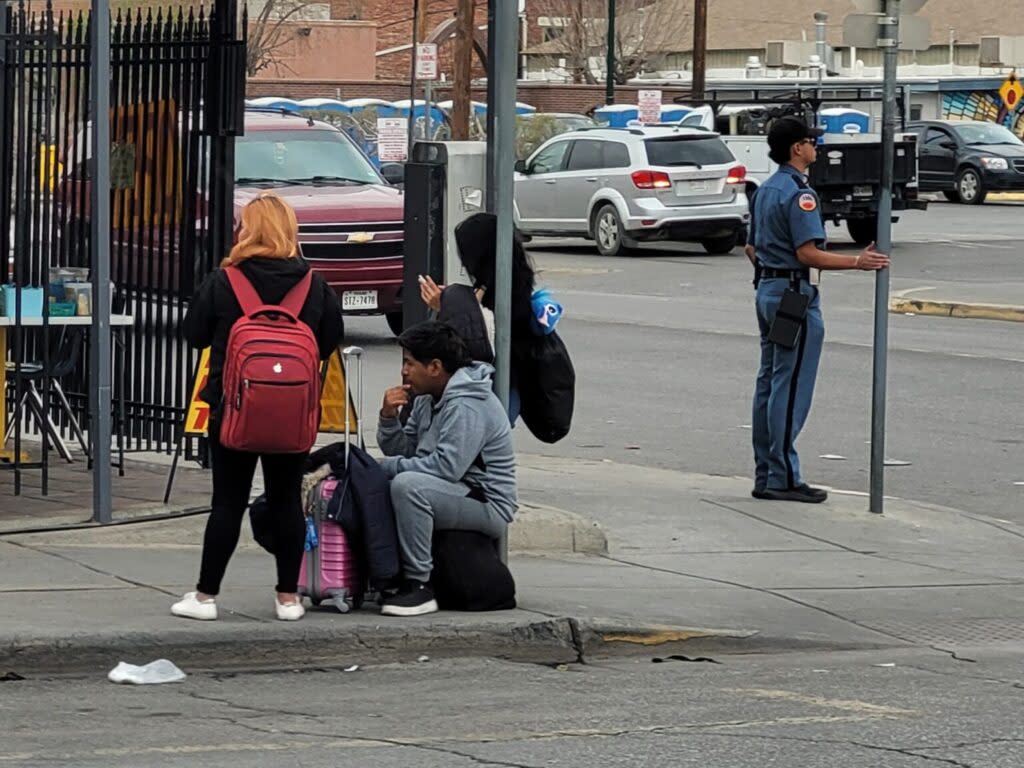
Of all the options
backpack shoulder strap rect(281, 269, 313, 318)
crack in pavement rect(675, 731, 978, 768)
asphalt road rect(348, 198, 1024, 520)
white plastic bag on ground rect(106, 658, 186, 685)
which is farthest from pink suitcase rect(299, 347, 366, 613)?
asphalt road rect(348, 198, 1024, 520)

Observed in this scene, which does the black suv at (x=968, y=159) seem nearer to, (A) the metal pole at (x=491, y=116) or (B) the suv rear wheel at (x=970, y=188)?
(B) the suv rear wheel at (x=970, y=188)

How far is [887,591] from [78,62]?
5269 millimetres

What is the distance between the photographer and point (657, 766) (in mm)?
6027

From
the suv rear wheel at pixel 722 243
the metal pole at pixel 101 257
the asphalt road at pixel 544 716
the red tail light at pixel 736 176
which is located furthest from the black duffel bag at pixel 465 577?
the suv rear wheel at pixel 722 243

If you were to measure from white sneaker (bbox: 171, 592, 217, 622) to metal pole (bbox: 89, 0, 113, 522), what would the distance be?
1838 mm

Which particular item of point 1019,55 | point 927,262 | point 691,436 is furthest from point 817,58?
point 691,436

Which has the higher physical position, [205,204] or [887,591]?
[205,204]

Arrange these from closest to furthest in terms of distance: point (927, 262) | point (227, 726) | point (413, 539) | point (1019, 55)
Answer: point (227, 726)
point (413, 539)
point (927, 262)
point (1019, 55)

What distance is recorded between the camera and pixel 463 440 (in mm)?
8141

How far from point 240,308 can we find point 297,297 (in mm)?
217

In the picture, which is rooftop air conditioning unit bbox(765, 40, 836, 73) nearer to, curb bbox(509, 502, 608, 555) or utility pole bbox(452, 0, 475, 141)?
utility pole bbox(452, 0, 475, 141)

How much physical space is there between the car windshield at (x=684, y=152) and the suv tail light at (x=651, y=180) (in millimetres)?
216

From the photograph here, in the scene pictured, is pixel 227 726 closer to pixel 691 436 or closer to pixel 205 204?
pixel 205 204

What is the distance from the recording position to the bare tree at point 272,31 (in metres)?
58.0
